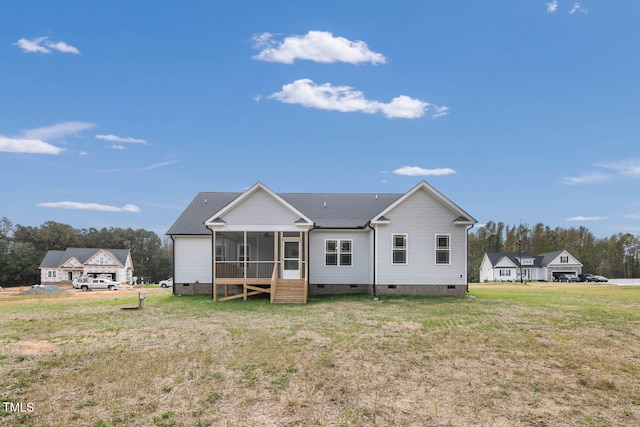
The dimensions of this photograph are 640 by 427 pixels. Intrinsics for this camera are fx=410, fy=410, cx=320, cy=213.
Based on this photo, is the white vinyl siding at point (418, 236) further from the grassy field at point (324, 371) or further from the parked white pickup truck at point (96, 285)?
the parked white pickup truck at point (96, 285)

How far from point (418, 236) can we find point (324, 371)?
13.6 metres

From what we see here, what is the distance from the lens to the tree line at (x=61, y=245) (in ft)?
208

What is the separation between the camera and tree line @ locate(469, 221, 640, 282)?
7781cm

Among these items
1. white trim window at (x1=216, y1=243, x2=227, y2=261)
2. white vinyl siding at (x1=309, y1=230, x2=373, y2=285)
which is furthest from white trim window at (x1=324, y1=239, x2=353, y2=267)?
white trim window at (x1=216, y1=243, x2=227, y2=261)

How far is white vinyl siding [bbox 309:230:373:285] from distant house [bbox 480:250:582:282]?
52.6 metres

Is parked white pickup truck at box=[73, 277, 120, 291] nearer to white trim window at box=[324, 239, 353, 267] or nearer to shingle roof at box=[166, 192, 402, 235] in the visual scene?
shingle roof at box=[166, 192, 402, 235]

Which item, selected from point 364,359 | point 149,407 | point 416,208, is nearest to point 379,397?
point 364,359

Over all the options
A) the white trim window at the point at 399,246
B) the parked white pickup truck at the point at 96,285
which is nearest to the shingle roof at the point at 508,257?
the white trim window at the point at 399,246

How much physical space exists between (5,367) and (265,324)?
256 inches

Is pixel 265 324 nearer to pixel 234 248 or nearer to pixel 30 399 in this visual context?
pixel 30 399

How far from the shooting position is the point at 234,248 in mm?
24250

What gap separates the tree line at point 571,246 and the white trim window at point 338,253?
62.2 meters

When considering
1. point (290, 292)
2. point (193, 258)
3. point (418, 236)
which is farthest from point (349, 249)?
point (193, 258)

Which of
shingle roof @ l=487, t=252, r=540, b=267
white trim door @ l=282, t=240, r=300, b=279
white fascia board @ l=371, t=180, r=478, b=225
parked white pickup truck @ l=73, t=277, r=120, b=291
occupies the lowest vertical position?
parked white pickup truck @ l=73, t=277, r=120, b=291
